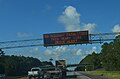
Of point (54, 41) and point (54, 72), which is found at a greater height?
point (54, 41)

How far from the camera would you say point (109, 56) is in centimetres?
10619

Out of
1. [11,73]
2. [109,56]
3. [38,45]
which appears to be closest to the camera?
[38,45]

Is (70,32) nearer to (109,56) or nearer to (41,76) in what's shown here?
(41,76)

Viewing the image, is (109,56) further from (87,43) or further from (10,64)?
(87,43)

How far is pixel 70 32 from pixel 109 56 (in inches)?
1657

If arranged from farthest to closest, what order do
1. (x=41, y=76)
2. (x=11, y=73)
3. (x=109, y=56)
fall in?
1. (x=11, y=73)
2. (x=109, y=56)
3. (x=41, y=76)

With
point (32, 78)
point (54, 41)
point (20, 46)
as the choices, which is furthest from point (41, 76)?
point (20, 46)

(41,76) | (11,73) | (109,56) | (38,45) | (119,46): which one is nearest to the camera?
(41,76)

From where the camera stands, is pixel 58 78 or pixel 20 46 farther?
pixel 20 46

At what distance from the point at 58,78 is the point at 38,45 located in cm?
1349

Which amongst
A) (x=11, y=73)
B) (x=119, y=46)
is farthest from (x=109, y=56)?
(x=11, y=73)

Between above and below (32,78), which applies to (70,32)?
above

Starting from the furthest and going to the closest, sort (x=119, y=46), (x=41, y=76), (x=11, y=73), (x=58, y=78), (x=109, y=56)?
(x=11, y=73)
(x=109, y=56)
(x=119, y=46)
(x=41, y=76)
(x=58, y=78)

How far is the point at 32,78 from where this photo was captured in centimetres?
6394
